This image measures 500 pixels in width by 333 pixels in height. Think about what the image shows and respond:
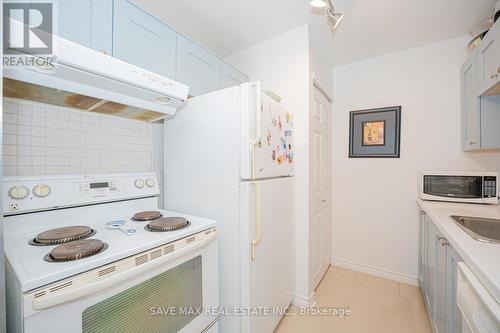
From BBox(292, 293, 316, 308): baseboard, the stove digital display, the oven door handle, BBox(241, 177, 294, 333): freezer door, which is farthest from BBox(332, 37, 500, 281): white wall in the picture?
the stove digital display

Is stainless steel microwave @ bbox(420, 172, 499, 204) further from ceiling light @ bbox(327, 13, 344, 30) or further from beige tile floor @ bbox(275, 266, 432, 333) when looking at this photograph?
ceiling light @ bbox(327, 13, 344, 30)

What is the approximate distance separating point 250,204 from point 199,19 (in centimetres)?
164

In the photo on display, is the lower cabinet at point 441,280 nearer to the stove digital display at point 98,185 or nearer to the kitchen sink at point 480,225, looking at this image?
the kitchen sink at point 480,225

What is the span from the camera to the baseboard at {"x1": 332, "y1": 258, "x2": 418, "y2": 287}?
2.29 metres

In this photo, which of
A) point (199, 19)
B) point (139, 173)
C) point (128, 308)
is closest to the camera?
point (128, 308)

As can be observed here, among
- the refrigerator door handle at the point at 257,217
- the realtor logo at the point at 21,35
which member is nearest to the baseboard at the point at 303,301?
the refrigerator door handle at the point at 257,217

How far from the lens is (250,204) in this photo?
1299 millimetres

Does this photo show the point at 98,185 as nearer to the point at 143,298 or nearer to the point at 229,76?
the point at 143,298

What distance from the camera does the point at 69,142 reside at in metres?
1.27

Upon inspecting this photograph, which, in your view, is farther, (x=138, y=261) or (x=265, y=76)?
(x=265, y=76)

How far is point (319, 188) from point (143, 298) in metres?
1.84

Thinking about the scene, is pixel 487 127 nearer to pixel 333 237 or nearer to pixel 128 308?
pixel 333 237

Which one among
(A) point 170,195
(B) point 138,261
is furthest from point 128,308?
(A) point 170,195

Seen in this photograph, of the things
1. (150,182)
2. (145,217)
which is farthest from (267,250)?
(150,182)
